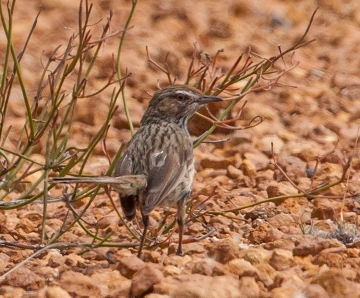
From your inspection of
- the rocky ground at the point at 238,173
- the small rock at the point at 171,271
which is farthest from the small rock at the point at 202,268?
the small rock at the point at 171,271

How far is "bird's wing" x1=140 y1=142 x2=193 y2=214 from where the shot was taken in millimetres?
7023

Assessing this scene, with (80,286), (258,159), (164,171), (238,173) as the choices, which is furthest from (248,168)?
(80,286)

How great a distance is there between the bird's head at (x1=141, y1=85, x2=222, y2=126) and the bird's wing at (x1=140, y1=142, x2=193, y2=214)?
Result: 47 cm

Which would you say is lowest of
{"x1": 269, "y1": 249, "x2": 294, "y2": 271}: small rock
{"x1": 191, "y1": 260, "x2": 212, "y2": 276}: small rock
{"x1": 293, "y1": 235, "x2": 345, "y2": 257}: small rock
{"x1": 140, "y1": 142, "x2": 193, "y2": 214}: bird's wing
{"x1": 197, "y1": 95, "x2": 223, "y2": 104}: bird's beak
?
{"x1": 191, "y1": 260, "x2": 212, "y2": 276}: small rock

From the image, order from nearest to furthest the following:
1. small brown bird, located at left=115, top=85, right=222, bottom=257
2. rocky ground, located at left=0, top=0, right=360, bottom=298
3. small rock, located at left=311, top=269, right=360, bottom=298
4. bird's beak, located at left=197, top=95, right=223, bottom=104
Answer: small rock, located at left=311, top=269, right=360, bottom=298 → rocky ground, located at left=0, top=0, right=360, bottom=298 → small brown bird, located at left=115, top=85, right=222, bottom=257 → bird's beak, located at left=197, top=95, right=223, bottom=104

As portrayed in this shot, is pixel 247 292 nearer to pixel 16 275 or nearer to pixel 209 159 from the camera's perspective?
pixel 16 275

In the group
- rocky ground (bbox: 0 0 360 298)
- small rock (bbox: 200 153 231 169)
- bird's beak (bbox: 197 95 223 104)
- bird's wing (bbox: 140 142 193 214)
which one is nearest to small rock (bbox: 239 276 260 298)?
rocky ground (bbox: 0 0 360 298)

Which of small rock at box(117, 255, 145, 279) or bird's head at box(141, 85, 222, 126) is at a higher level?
bird's head at box(141, 85, 222, 126)

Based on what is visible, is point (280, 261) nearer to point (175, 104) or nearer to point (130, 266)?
point (130, 266)

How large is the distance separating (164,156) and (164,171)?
21 cm

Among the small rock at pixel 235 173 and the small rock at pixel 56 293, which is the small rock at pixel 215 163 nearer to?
the small rock at pixel 235 173

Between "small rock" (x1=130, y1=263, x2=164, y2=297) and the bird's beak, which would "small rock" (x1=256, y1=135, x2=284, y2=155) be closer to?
the bird's beak

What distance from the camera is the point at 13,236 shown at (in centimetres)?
801

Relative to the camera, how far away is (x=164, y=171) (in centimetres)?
727
